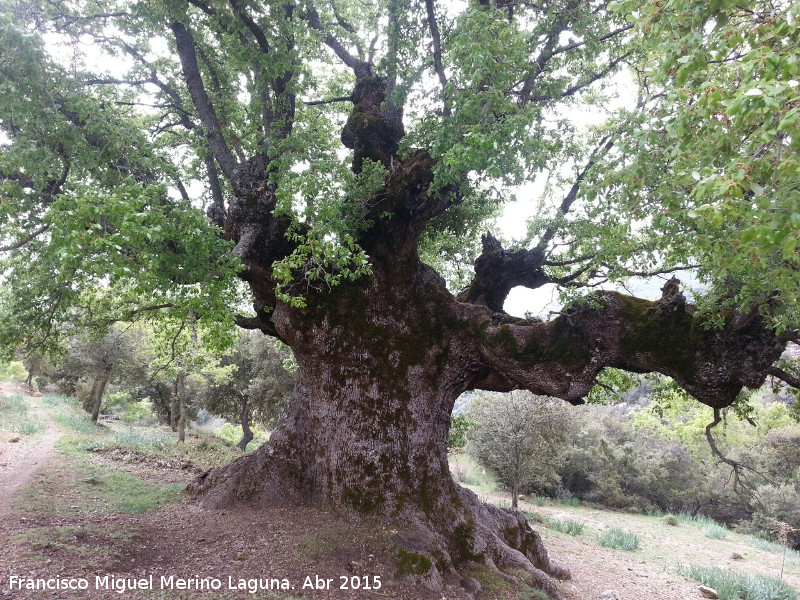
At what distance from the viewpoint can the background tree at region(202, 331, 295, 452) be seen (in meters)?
17.4

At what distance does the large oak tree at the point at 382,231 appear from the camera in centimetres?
492

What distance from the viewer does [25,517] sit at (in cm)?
576

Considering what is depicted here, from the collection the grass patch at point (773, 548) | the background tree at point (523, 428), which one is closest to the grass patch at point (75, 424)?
the background tree at point (523, 428)

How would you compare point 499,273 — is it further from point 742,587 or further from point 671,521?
point 671,521

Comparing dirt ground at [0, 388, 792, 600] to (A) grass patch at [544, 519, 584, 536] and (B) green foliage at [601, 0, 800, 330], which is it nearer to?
(A) grass patch at [544, 519, 584, 536]

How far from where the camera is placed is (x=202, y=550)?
17.5ft

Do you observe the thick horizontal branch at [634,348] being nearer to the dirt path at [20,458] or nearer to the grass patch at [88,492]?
the grass patch at [88,492]

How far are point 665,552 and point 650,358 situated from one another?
28.9ft

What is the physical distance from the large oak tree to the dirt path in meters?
2.50

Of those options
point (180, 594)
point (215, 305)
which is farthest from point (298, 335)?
point (180, 594)

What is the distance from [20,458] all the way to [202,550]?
7497 millimetres

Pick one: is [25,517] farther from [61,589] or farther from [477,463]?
[477,463]

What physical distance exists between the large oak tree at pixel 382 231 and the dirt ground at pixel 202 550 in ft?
1.37

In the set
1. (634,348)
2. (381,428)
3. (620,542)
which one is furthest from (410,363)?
(620,542)
